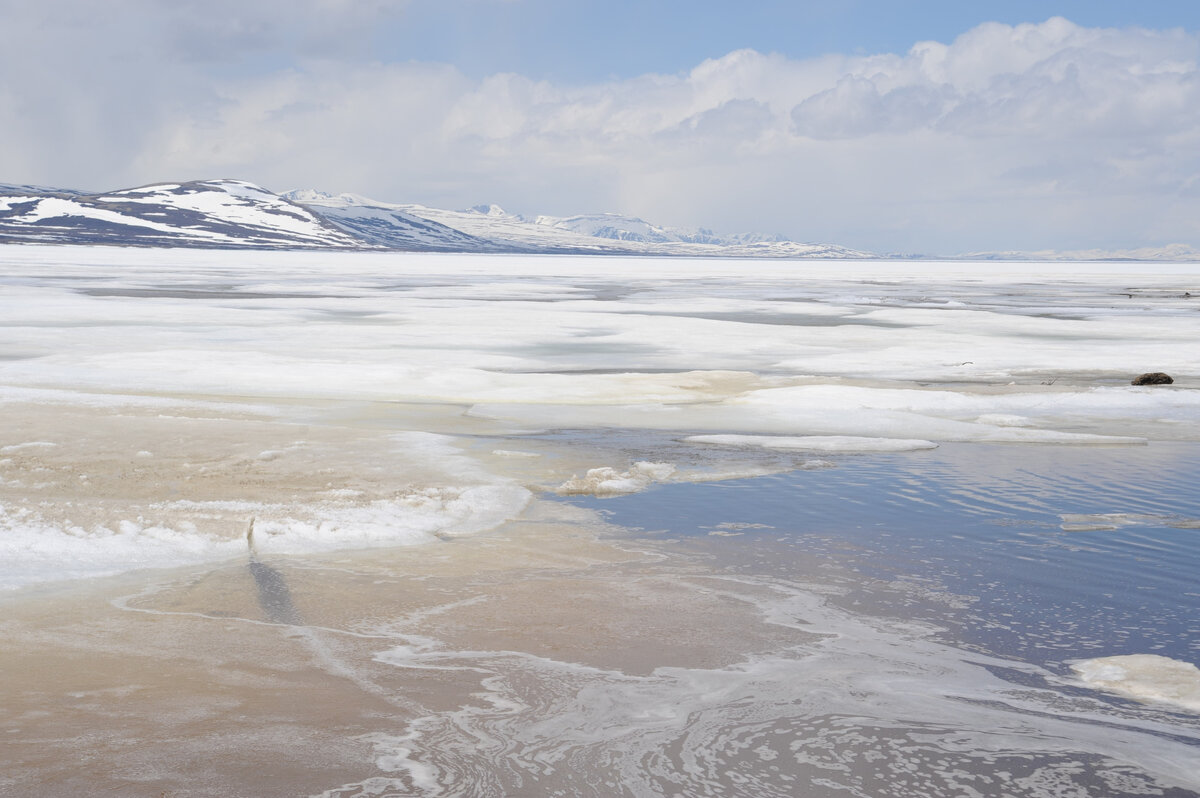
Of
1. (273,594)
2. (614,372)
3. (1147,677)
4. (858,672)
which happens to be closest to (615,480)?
(273,594)

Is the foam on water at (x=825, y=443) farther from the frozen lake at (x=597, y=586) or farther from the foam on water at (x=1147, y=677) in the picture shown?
the foam on water at (x=1147, y=677)

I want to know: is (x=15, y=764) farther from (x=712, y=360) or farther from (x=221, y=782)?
(x=712, y=360)

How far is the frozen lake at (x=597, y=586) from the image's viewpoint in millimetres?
4973

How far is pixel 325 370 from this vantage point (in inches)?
745

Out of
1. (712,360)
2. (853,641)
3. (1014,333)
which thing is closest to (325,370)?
(712,360)

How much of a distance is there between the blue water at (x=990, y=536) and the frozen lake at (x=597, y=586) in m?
0.04

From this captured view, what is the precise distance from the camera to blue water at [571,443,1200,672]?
6.85m

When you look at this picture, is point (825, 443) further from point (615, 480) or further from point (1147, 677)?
point (1147, 677)

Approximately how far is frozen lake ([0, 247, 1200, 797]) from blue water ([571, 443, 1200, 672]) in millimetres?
43

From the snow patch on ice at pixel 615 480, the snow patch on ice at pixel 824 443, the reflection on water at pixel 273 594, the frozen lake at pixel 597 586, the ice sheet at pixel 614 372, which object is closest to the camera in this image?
the frozen lake at pixel 597 586

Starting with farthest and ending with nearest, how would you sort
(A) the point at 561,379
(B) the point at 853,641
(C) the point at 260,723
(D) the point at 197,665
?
(A) the point at 561,379 < (B) the point at 853,641 < (D) the point at 197,665 < (C) the point at 260,723

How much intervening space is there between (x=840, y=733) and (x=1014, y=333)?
2682cm

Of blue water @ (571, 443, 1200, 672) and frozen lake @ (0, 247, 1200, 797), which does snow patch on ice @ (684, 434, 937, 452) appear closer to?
frozen lake @ (0, 247, 1200, 797)

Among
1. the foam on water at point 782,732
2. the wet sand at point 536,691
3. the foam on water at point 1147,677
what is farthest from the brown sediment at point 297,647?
the foam on water at point 1147,677
